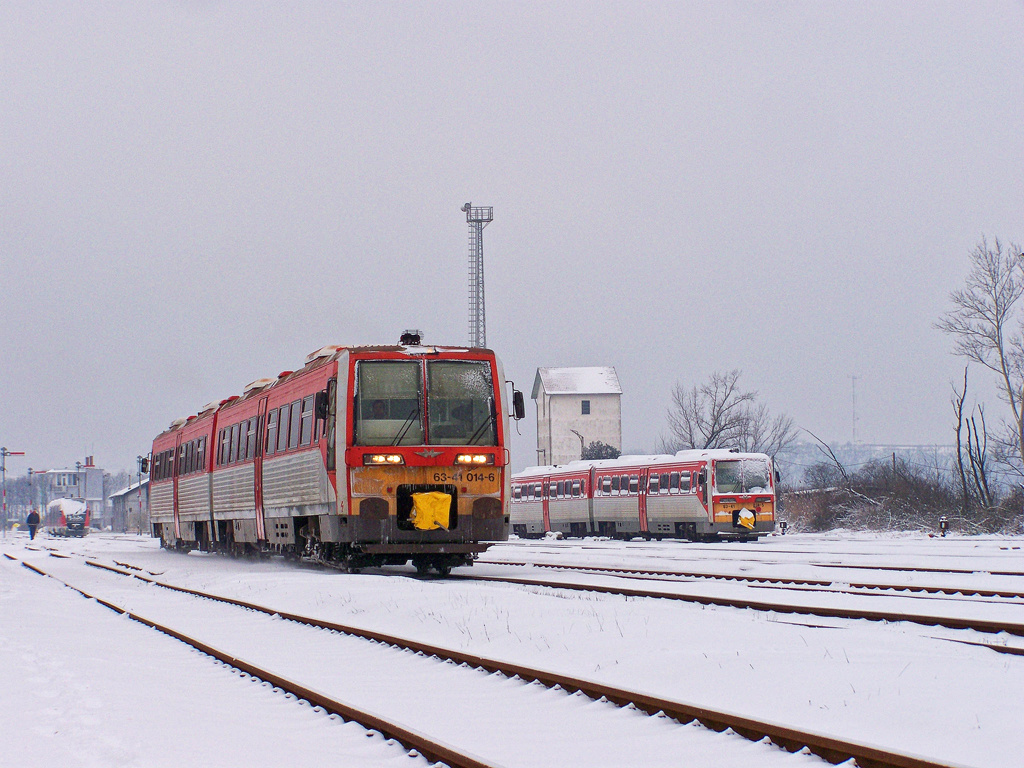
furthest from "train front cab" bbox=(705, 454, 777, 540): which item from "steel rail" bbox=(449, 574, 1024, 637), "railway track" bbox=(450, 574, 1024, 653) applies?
"steel rail" bbox=(449, 574, 1024, 637)

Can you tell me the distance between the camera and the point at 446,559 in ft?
61.7

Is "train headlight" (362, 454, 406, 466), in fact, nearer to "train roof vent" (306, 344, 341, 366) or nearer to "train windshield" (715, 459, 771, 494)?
"train roof vent" (306, 344, 341, 366)

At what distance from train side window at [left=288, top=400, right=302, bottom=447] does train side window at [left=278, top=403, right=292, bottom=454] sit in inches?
10.0

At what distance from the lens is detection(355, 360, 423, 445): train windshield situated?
56.7 ft

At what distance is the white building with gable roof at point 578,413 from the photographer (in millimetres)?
97625

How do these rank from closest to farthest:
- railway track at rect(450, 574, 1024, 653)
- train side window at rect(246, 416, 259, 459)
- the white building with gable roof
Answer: railway track at rect(450, 574, 1024, 653), train side window at rect(246, 416, 259, 459), the white building with gable roof

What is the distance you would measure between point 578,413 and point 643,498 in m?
60.6

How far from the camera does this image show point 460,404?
699 inches

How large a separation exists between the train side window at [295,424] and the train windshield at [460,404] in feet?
9.59

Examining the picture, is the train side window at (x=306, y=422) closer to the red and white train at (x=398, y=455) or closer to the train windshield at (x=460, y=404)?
the red and white train at (x=398, y=455)

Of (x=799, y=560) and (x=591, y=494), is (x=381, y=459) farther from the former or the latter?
(x=591, y=494)

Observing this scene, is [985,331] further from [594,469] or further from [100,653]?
[100,653]

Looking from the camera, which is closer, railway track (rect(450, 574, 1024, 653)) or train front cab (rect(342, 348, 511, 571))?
railway track (rect(450, 574, 1024, 653))

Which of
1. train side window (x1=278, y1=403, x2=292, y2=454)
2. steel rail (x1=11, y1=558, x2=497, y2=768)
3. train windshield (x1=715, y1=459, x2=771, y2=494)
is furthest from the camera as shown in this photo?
train windshield (x1=715, y1=459, x2=771, y2=494)
